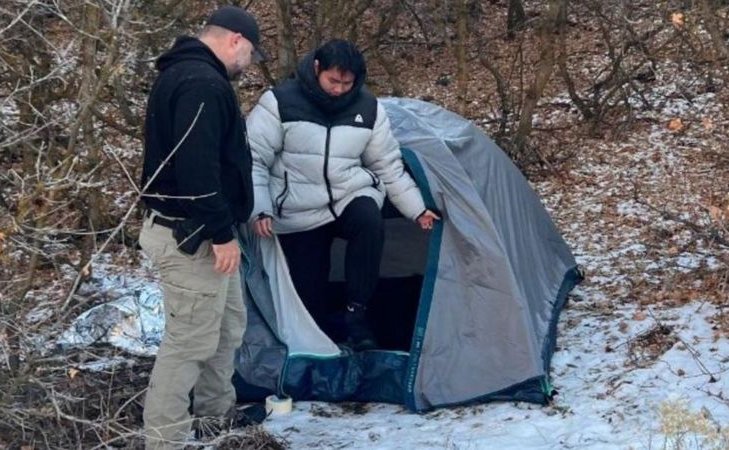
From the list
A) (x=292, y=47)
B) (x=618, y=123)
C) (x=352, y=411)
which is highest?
(x=292, y=47)

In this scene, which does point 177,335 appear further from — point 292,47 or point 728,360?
point 292,47

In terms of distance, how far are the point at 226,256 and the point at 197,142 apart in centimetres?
41

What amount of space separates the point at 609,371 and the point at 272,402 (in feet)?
4.80

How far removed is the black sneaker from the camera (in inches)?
181

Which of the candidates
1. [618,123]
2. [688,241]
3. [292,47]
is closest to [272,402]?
[688,241]

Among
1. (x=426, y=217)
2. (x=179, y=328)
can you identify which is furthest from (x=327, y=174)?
(x=179, y=328)

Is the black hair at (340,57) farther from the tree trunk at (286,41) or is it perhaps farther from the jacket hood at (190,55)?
the tree trunk at (286,41)

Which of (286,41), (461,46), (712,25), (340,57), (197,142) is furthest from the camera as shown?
(461,46)

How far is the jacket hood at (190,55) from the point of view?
353 centimetres

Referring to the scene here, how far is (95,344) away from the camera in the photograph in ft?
15.4

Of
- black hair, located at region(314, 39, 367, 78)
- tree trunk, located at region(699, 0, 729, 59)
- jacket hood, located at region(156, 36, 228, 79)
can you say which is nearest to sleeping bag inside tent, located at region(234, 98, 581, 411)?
black hair, located at region(314, 39, 367, 78)

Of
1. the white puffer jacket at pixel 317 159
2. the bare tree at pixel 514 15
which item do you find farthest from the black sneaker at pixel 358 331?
the bare tree at pixel 514 15

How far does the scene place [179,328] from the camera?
361 centimetres

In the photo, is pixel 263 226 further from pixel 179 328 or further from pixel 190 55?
pixel 190 55
